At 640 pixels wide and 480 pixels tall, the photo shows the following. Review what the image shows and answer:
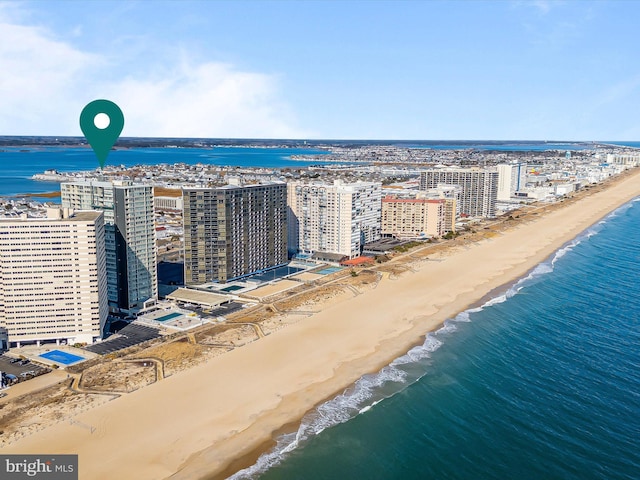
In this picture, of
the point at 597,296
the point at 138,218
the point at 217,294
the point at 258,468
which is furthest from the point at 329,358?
the point at 597,296

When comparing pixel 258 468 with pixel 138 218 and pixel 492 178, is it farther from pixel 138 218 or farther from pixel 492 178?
pixel 492 178

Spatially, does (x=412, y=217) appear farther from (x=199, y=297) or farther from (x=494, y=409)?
(x=494, y=409)

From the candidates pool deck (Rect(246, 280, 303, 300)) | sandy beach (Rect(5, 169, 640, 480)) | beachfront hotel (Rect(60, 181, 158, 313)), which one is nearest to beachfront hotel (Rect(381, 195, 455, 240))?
sandy beach (Rect(5, 169, 640, 480))

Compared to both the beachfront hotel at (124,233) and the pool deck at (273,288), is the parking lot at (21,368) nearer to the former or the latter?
the beachfront hotel at (124,233)

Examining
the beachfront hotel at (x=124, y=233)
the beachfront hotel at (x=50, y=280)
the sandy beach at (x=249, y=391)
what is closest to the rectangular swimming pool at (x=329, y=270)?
the sandy beach at (x=249, y=391)

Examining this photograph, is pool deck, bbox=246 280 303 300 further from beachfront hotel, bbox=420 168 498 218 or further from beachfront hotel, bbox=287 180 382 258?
beachfront hotel, bbox=420 168 498 218

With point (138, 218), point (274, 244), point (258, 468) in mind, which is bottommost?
point (258, 468)
